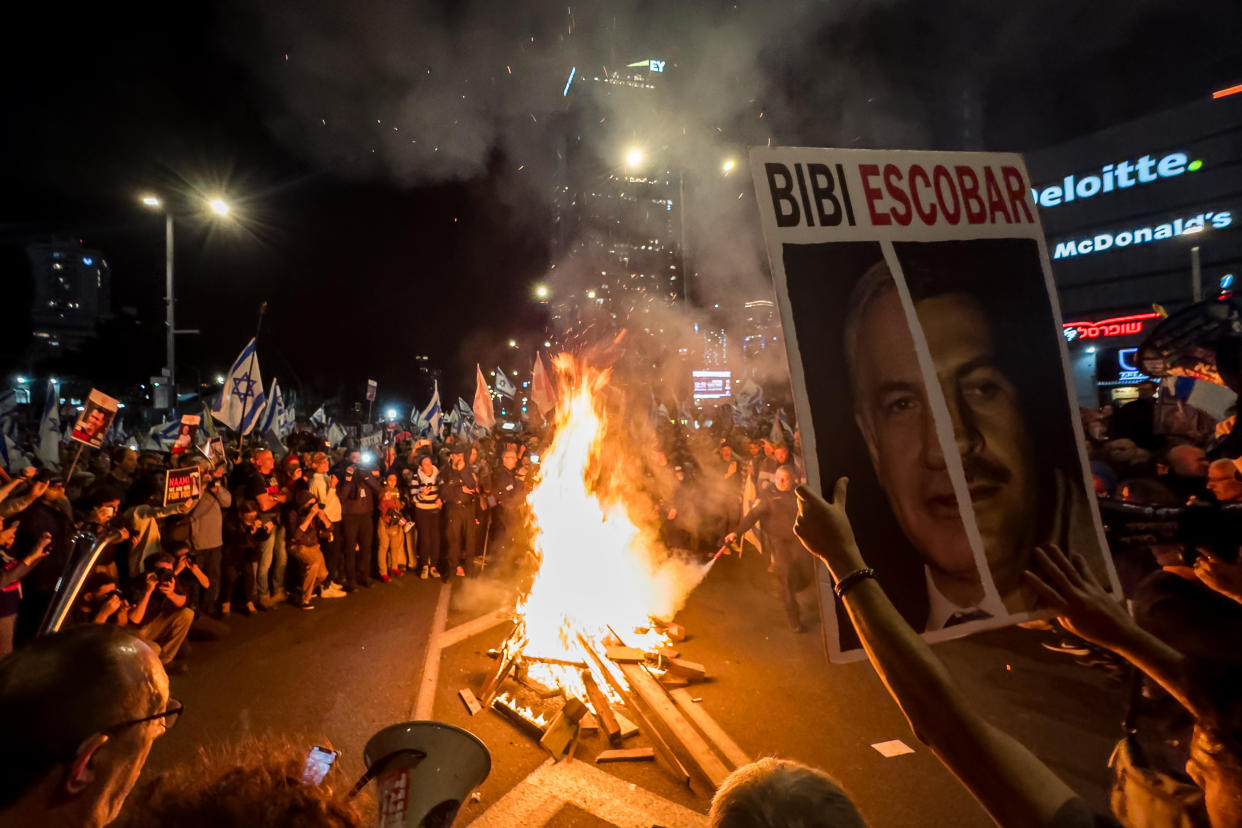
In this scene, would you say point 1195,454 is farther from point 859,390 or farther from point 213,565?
point 213,565

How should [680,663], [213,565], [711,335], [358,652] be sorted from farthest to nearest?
[711,335]
[213,565]
[358,652]
[680,663]

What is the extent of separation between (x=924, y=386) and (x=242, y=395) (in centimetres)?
1195

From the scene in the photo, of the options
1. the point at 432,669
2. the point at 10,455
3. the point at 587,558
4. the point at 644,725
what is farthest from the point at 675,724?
the point at 10,455

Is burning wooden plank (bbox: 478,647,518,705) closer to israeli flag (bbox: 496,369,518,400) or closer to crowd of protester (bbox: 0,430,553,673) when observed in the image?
crowd of protester (bbox: 0,430,553,673)


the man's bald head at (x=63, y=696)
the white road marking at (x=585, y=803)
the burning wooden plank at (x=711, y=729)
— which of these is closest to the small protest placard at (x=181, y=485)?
the white road marking at (x=585, y=803)

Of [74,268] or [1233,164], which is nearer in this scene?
[1233,164]

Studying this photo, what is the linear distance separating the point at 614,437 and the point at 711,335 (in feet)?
69.3

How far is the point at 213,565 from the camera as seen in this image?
7562 mm

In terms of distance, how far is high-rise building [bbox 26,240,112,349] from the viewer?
5153 centimetres

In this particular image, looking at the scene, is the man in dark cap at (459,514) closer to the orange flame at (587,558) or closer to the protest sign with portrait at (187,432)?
the orange flame at (587,558)

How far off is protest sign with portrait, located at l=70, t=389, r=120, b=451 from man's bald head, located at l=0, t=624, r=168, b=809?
7.36 metres

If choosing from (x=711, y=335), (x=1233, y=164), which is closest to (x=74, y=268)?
(x=711, y=335)

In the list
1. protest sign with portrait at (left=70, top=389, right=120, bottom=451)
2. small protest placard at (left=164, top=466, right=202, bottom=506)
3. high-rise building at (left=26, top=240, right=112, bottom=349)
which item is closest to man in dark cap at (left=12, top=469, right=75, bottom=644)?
small protest placard at (left=164, top=466, right=202, bottom=506)

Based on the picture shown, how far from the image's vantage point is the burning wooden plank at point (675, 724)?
4.21 m
